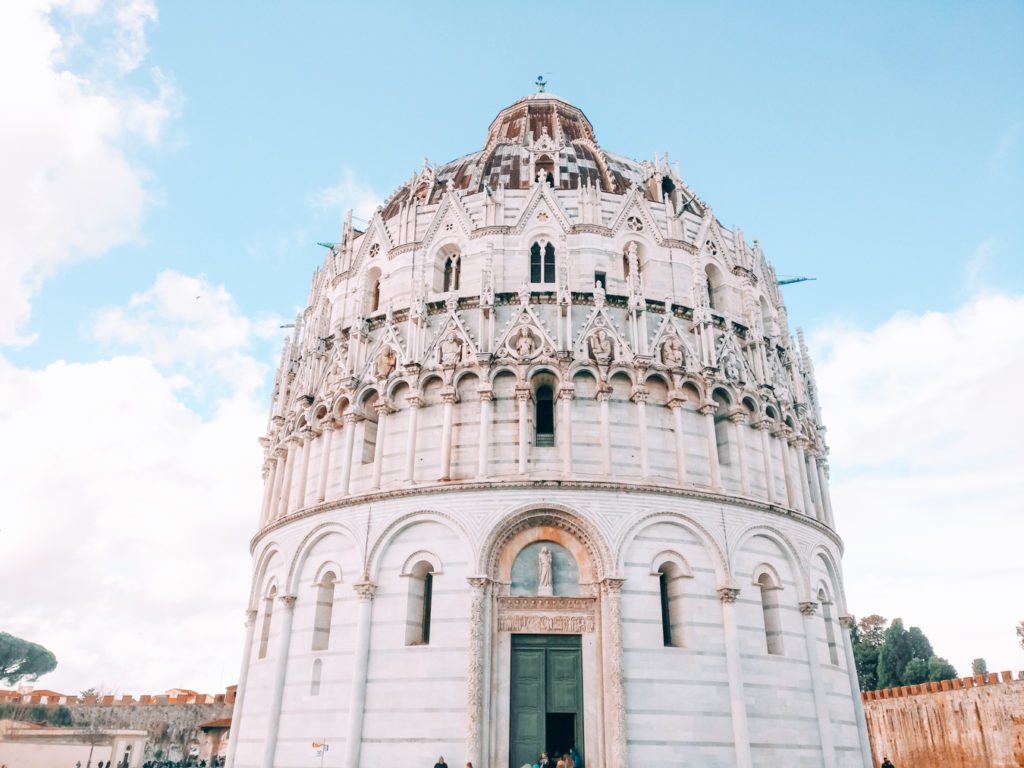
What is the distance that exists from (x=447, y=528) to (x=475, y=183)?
13.0 meters

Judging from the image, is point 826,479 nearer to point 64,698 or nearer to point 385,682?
point 385,682

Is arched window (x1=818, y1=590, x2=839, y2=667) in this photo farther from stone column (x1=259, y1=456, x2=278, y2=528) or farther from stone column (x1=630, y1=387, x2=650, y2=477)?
stone column (x1=259, y1=456, x2=278, y2=528)

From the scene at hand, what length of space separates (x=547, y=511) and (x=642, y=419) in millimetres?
3777

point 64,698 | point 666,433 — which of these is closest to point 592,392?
point 666,433

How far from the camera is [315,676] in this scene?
67.5 ft

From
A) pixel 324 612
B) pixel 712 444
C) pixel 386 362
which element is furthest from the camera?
pixel 386 362

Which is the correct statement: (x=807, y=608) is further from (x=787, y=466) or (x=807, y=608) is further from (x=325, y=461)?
(x=325, y=461)

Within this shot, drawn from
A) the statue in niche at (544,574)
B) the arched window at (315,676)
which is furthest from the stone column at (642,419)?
the arched window at (315,676)

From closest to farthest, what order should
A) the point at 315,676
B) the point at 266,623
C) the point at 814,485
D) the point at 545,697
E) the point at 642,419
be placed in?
the point at 545,697, the point at 315,676, the point at 642,419, the point at 266,623, the point at 814,485

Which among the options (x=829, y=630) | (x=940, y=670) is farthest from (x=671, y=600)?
(x=940, y=670)

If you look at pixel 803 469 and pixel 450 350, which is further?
pixel 803 469

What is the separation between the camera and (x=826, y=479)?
2705 centimetres

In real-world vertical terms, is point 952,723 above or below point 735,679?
above

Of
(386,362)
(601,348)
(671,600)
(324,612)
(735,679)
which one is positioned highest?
(386,362)
